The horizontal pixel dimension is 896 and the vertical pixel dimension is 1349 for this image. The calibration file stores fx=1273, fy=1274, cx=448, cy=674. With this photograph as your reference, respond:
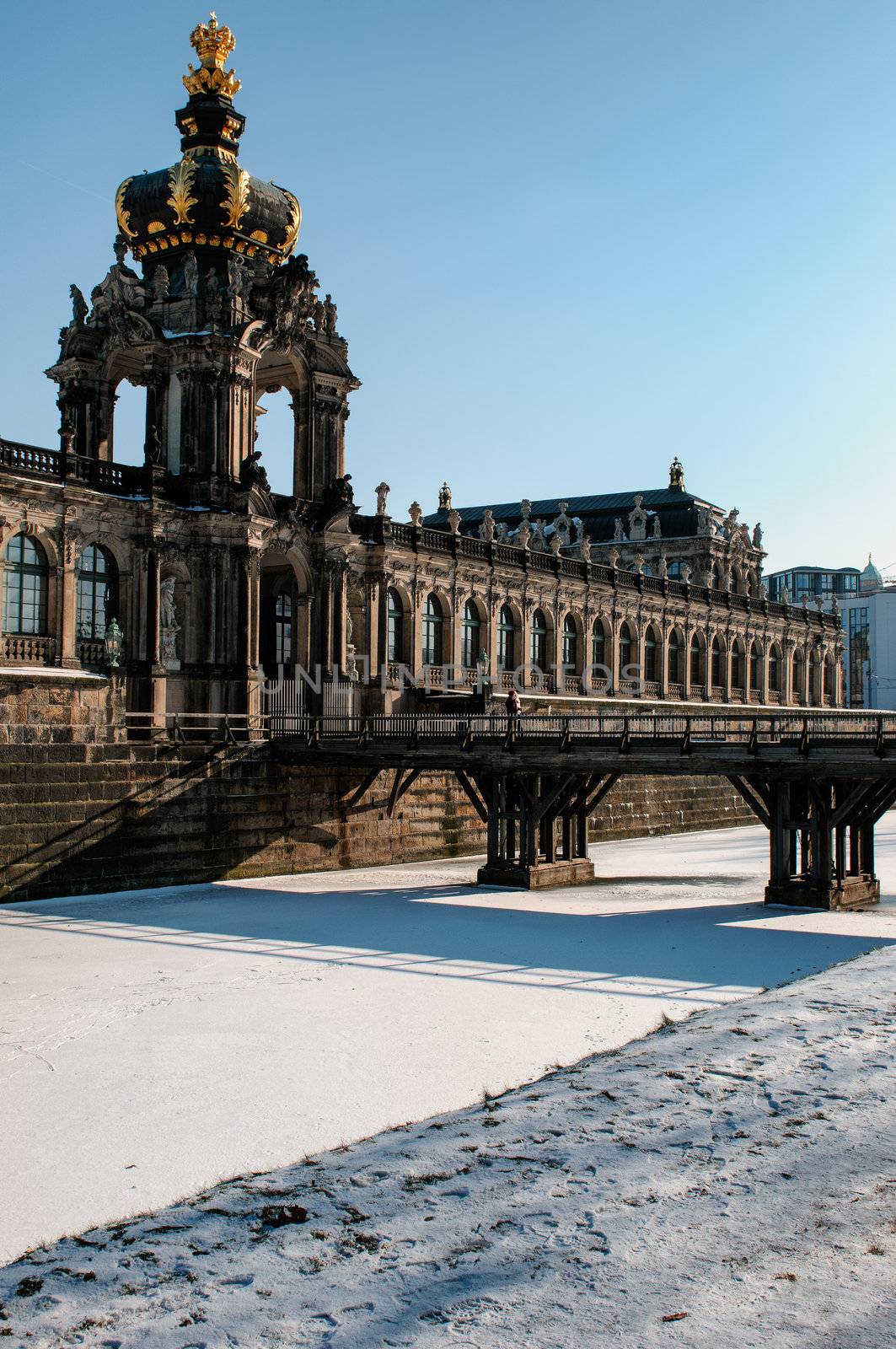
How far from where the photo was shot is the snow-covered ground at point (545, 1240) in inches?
311

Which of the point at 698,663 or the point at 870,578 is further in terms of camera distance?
the point at 870,578

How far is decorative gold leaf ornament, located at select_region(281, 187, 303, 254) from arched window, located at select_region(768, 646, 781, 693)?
4796 centimetres

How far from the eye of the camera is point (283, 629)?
47.3 metres

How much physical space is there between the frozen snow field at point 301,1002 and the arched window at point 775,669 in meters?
50.7

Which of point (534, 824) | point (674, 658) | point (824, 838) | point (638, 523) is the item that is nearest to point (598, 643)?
point (674, 658)

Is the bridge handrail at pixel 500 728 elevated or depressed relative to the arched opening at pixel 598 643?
depressed

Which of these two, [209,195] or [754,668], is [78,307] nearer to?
[209,195]

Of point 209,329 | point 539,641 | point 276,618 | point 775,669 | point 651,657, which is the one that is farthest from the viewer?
point 775,669

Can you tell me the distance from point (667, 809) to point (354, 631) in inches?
607

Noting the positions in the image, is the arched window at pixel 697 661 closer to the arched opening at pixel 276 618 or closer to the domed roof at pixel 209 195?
the arched opening at pixel 276 618

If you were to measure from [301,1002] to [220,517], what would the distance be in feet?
76.3

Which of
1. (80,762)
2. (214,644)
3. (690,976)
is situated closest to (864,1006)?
(690,976)

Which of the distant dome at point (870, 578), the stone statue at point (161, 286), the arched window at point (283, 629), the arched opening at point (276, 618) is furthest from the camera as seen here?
the distant dome at point (870, 578)

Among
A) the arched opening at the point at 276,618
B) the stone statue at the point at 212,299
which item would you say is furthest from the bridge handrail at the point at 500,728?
the stone statue at the point at 212,299
